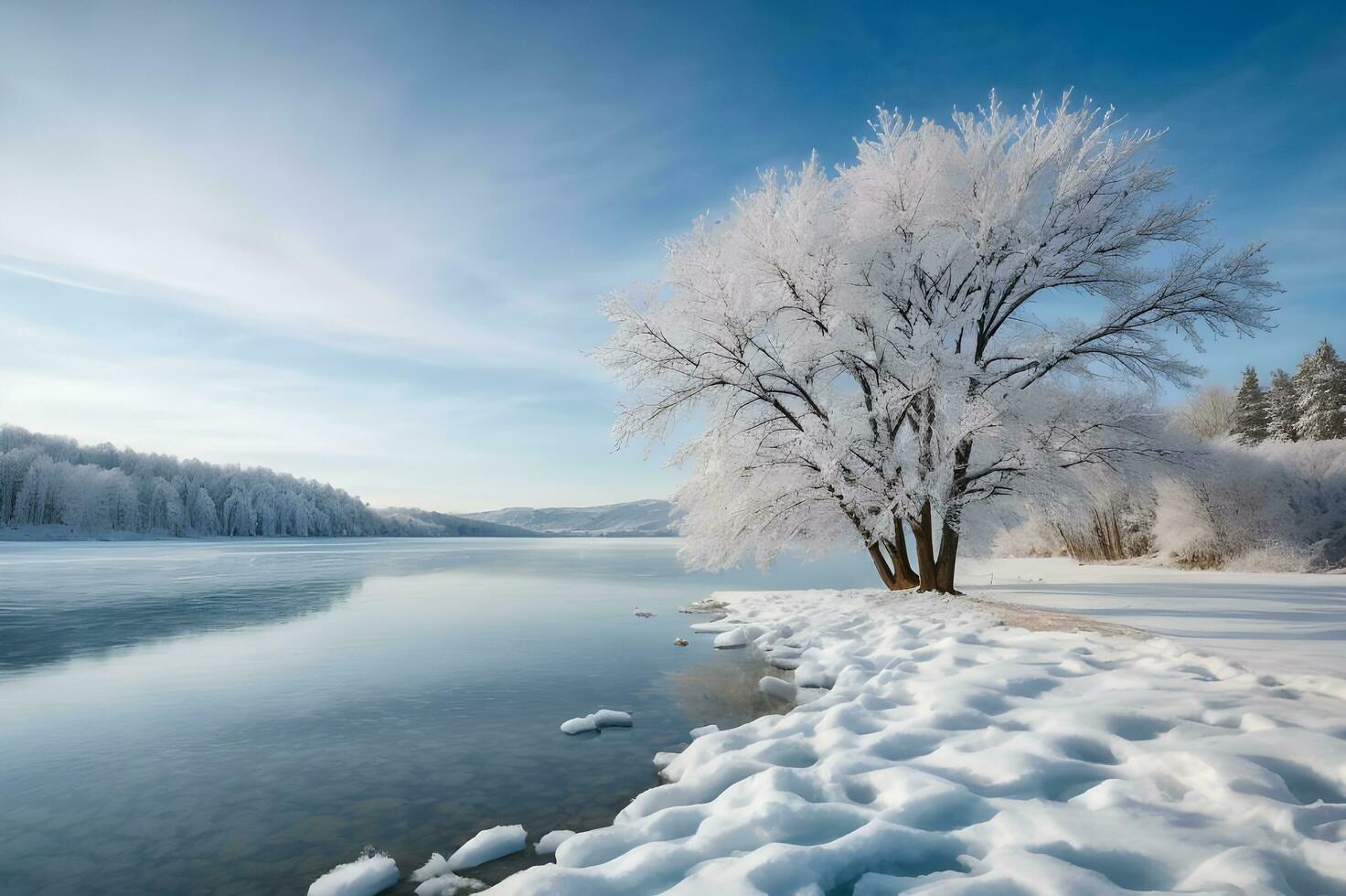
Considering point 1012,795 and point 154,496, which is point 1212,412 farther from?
point 154,496

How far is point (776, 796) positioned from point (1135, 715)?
2760 millimetres

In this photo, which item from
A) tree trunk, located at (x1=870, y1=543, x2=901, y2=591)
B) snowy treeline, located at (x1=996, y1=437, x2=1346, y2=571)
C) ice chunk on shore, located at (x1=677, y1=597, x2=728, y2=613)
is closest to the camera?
tree trunk, located at (x1=870, y1=543, x2=901, y2=591)

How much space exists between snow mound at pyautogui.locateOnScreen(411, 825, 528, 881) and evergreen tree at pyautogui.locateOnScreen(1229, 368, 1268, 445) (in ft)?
172

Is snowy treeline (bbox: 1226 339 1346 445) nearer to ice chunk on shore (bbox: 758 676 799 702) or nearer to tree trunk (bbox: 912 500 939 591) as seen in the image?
tree trunk (bbox: 912 500 939 591)

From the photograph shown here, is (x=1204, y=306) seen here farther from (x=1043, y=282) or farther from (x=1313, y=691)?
(x=1313, y=691)

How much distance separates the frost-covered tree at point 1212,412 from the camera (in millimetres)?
35062

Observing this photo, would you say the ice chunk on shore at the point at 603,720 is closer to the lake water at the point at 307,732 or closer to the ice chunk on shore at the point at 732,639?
the lake water at the point at 307,732

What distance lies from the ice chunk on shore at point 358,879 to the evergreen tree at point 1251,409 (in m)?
53.3

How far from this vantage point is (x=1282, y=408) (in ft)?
150

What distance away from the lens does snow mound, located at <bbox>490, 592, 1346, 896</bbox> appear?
9.87 feet

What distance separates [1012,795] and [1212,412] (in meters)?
43.8

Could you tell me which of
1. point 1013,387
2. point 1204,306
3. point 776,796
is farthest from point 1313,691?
point 1204,306

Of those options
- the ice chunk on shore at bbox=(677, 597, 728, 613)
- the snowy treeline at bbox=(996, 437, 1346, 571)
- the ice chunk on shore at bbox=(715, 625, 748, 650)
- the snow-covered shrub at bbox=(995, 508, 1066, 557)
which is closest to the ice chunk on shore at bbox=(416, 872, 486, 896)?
the ice chunk on shore at bbox=(715, 625, 748, 650)

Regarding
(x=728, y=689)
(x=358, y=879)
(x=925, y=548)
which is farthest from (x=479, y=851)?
(x=925, y=548)
